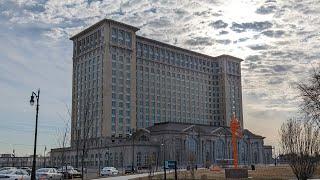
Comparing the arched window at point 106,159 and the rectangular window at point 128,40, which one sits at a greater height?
the rectangular window at point 128,40

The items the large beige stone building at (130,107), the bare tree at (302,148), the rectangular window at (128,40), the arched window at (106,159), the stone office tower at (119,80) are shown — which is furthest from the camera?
the rectangular window at (128,40)

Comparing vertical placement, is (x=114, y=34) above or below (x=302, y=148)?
above

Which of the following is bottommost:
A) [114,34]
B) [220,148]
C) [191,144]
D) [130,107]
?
[220,148]

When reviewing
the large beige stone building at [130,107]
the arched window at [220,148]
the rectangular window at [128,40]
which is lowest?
the arched window at [220,148]

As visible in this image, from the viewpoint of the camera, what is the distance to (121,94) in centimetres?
16638

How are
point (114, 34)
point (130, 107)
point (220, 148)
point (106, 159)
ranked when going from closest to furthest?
point (106, 159) < point (220, 148) < point (130, 107) < point (114, 34)

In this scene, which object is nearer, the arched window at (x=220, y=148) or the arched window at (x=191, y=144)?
the arched window at (x=191, y=144)

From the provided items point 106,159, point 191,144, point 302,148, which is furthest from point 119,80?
point 302,148

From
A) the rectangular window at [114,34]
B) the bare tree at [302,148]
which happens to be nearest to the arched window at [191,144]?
the rectangular window at [114,34]

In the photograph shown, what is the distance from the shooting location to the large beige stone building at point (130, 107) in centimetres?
14400

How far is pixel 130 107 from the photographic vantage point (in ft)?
550

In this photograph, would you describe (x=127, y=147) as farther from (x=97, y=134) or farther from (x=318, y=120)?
(x=318, y=120)

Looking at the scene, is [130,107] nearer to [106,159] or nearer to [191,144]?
[106,159]

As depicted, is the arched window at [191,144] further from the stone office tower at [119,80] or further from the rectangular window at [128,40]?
the rectangular window at [128,40]
